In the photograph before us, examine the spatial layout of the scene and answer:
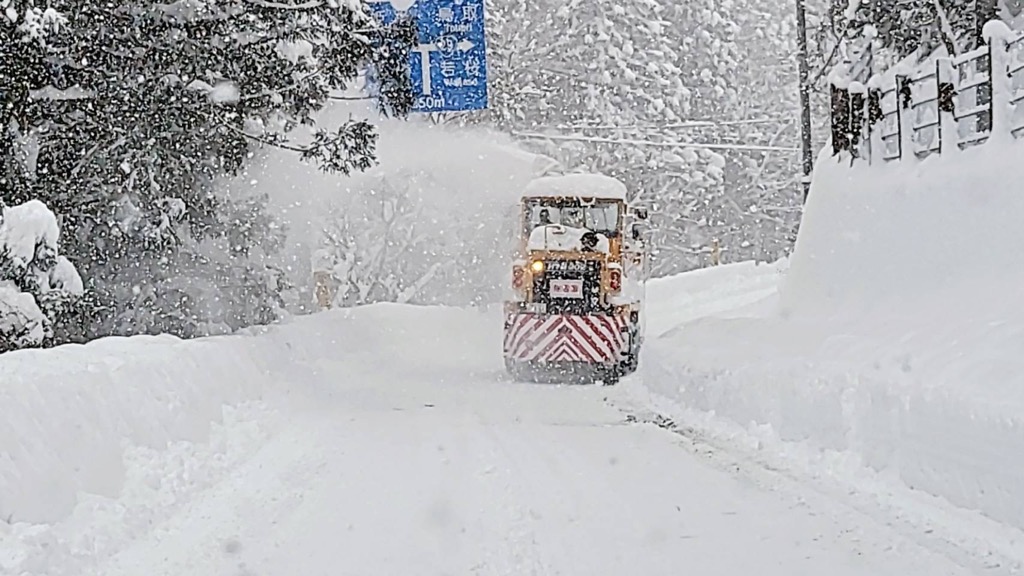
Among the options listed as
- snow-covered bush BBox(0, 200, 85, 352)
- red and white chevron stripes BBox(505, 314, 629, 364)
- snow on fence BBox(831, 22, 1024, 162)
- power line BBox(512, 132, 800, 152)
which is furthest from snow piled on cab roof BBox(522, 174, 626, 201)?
power line BBox(512, 132, 800, 152)

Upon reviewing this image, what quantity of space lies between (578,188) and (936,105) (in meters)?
5.52

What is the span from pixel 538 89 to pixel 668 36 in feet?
27.4

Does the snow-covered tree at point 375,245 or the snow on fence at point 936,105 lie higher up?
the snow on fence at point 936,105

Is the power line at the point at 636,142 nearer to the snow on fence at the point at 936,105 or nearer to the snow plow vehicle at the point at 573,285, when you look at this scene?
the snow plow vehicle at the point at 573,285

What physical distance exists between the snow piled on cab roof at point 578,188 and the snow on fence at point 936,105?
3.47 meters

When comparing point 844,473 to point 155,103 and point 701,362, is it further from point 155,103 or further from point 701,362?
point 155,103

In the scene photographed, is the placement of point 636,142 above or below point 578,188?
above

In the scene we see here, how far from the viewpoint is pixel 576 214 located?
1842cm

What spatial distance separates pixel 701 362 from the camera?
14.0m

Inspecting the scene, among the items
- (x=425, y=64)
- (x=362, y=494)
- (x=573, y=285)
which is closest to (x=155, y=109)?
(x=425, y=64)

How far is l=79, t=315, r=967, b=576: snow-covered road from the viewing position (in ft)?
21.9

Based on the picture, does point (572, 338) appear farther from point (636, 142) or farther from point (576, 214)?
point (636, 142)

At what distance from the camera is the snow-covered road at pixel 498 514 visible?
6660 mm

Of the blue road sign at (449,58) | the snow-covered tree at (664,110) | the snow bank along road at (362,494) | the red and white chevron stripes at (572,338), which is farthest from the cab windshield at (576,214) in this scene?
the snow-covered tree at (664,110)
